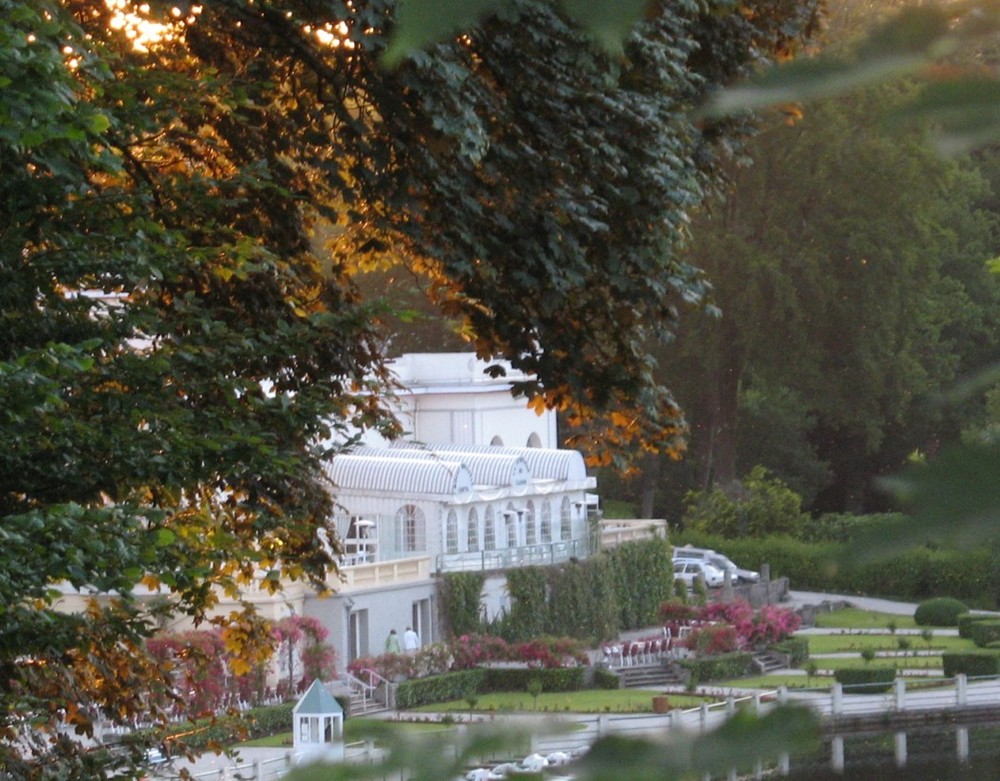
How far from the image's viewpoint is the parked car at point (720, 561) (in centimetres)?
3275

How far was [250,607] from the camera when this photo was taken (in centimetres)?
582

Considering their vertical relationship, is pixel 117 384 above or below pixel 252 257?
below

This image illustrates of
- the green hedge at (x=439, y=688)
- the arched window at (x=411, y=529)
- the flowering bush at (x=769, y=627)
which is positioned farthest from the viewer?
the arched window at (x=411, y=529)

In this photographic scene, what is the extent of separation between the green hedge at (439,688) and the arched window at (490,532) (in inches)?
154

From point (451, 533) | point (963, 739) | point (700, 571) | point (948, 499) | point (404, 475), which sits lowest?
point (963, 739)

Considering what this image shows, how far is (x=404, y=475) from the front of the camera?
1001 inches

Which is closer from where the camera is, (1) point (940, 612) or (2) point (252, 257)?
(2) point (252, 257)

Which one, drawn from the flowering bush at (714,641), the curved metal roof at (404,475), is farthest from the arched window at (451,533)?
the flowering bush at (714,641)

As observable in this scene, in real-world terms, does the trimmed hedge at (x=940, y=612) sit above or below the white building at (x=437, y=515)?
below

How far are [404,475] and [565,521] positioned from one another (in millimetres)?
4073

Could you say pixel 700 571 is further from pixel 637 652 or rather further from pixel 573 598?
pixel 637 652

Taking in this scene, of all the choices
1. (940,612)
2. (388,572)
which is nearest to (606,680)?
(388,572)

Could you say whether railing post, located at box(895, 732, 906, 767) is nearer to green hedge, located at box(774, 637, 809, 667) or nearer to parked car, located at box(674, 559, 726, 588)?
green hedge, located at box(774, 637, 809, 667)

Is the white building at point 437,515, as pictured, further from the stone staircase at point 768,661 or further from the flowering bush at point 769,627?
the stone staircase at point 768,661
